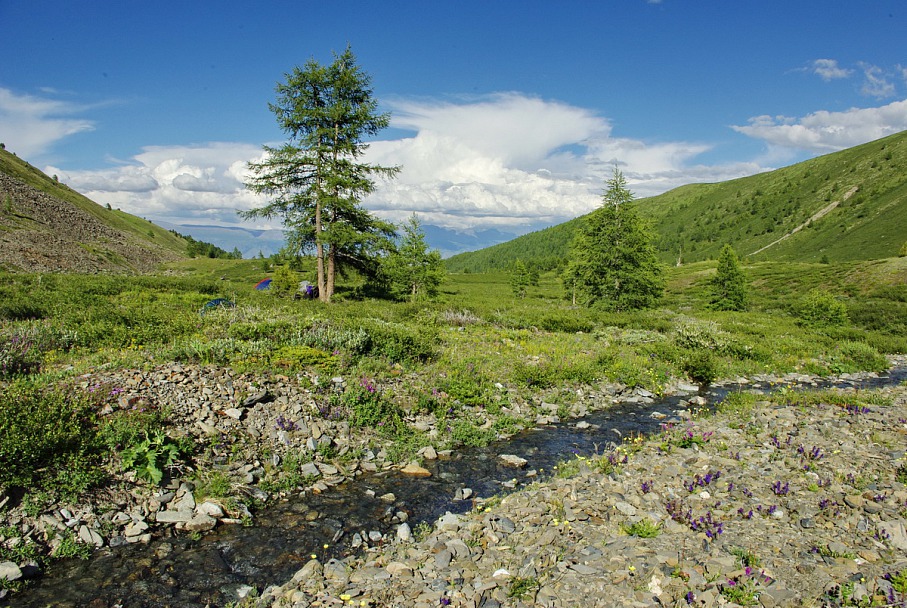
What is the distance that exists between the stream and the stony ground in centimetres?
66

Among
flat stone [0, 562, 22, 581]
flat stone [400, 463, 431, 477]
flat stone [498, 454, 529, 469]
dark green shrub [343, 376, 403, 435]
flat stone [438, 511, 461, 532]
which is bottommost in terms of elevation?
flat stone [498, 454, 529, 469]

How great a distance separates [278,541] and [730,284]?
54.9m

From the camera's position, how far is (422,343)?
16719 millimetres

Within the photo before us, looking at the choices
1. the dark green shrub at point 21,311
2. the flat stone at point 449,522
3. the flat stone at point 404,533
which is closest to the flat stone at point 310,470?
the flat stone at point 404,533

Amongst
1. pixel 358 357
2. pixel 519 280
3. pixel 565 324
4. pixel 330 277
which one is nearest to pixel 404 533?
pixel 358 357

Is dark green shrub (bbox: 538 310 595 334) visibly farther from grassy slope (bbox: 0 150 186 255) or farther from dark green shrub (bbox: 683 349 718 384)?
grassy slope (bbox: 0 150 186 255)

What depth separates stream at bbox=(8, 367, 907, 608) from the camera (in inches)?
233

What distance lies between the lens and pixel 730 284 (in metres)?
A: 50.2

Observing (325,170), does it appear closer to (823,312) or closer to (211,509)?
(211,509)

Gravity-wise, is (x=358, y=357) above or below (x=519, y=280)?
below

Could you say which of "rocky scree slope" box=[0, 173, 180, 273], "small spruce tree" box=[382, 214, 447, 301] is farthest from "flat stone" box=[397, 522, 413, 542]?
"rocky scree slope" box=[0, 173, 180, 273]

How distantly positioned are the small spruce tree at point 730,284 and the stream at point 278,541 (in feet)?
154

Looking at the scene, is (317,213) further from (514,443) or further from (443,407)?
(514,443)

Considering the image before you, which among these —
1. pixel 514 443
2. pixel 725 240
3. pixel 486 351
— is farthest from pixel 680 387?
pixel 725 240
